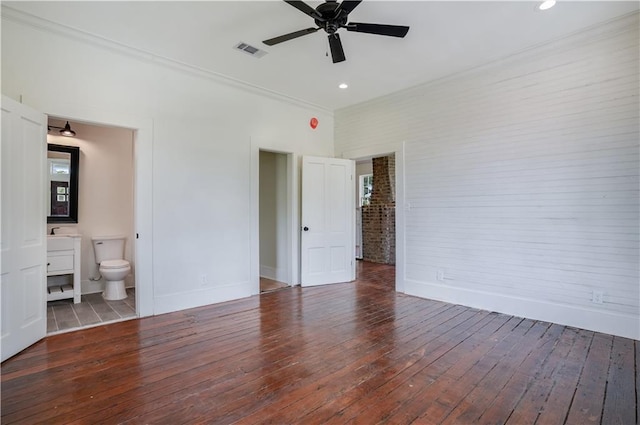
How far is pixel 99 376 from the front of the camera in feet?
7.70

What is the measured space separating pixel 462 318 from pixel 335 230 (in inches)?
95.4

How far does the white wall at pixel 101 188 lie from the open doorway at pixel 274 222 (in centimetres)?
210

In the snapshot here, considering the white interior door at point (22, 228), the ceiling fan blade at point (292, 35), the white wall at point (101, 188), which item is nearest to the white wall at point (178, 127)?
the white interior door at point (22, 228)

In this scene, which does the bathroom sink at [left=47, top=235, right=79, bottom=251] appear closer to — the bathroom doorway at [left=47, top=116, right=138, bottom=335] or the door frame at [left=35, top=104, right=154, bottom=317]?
the bathroom doorway at [left=47, top=116, right=138, bottom=335]

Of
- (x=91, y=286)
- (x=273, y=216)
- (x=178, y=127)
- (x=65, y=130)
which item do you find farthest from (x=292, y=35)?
(x=91, y=286)

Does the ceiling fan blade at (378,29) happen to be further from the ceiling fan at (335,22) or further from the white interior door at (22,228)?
the white interior door at (22,228)

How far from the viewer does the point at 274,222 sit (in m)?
5.67

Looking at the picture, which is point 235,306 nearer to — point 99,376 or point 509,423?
point 99,376

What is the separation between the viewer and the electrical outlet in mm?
3186

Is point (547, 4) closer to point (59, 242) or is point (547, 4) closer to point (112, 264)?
point (112, 264)

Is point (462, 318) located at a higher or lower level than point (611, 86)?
lower

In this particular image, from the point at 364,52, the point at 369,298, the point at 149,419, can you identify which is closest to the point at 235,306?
the point at 369,298

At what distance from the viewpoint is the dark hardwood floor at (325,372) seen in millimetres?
1928

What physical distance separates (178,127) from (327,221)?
2631mm
